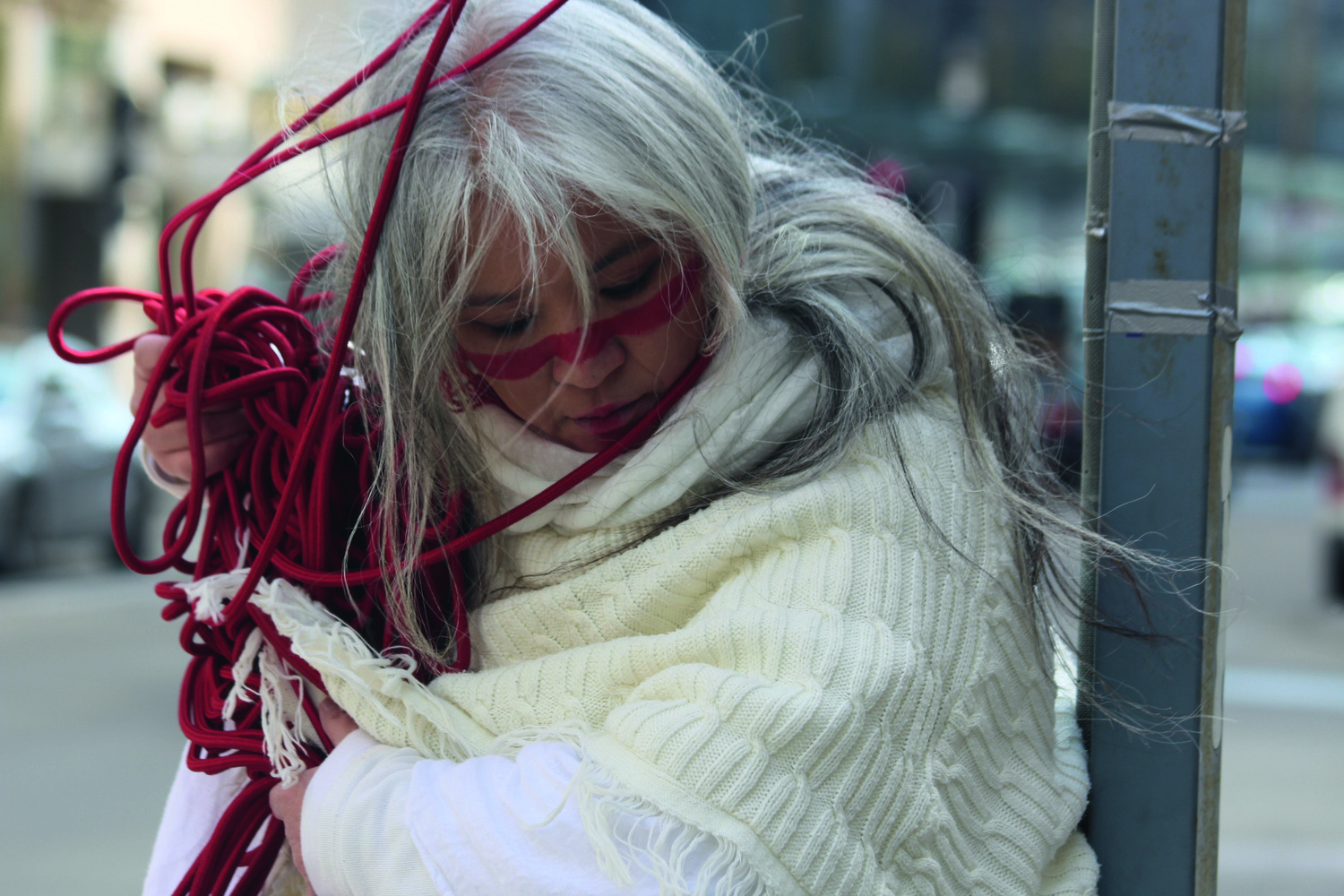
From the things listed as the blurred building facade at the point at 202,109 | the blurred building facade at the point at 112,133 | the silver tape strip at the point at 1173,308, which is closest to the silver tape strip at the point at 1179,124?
the silver tape strip at the point at 1173,308

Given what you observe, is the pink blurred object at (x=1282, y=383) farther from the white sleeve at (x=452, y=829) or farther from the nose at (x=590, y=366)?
the white sleeve at (x=452, y=829)

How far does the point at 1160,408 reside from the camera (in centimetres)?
120

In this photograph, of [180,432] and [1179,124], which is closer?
[1179,124]

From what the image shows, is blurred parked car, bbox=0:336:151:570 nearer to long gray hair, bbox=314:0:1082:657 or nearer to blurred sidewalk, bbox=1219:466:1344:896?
blurred sidewalk, bbox=1219:466:1344:896

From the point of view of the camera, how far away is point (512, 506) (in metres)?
1.41

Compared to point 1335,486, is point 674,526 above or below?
above

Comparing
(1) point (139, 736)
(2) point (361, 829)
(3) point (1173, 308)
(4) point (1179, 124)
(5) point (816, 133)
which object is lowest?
(1) point (139, 736)

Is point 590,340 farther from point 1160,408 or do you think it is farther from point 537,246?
point 1160,408

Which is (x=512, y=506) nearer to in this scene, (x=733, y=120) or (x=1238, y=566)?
(x=733, y=120)

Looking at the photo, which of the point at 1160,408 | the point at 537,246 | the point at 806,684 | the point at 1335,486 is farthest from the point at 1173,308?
the point at 1335,486

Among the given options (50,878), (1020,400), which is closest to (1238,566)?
(50,878)

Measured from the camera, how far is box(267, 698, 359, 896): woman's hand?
1.31m

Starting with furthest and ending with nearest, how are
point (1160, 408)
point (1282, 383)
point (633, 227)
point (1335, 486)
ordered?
point (1282, 383), point (1335, 486), point (633, 227), point (1160, 408)

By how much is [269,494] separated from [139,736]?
423 centimetres
